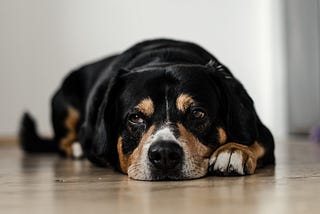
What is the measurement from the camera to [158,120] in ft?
7.69

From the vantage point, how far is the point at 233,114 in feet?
8.20

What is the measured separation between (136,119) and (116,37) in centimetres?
306

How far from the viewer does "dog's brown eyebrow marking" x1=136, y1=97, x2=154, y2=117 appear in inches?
93.5

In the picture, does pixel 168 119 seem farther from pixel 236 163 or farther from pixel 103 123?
pixel 103 123

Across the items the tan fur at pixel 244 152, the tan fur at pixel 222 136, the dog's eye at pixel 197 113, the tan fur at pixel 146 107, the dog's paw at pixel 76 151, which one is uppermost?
the tan fur at pixel 146 107

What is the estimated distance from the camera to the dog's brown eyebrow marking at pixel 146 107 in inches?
93.5

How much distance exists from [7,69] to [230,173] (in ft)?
11.6

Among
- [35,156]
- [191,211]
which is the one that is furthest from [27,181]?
[35,156]

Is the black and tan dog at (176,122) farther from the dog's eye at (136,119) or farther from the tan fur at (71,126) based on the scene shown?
the tan fur at (71,126)

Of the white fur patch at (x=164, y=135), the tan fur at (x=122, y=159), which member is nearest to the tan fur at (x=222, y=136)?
the white fur patch at (x=164, y=135)

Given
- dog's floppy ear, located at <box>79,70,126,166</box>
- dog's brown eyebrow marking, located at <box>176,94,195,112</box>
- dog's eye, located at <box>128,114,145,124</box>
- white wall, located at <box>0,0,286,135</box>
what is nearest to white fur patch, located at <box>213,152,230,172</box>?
dog's brown eyebrow marking, located at <box>176,94,195,112</box>

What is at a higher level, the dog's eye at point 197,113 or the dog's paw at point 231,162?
the dog's eye at point 197,113

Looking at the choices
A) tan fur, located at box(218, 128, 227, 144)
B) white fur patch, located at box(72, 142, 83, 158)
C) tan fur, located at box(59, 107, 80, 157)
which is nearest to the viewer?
tan fur, located at box(218, 128, 227, 144)

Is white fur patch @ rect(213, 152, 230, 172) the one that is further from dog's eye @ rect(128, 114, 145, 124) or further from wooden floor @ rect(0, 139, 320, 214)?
dog's eye @ rect(128, 114, 145, 124)
